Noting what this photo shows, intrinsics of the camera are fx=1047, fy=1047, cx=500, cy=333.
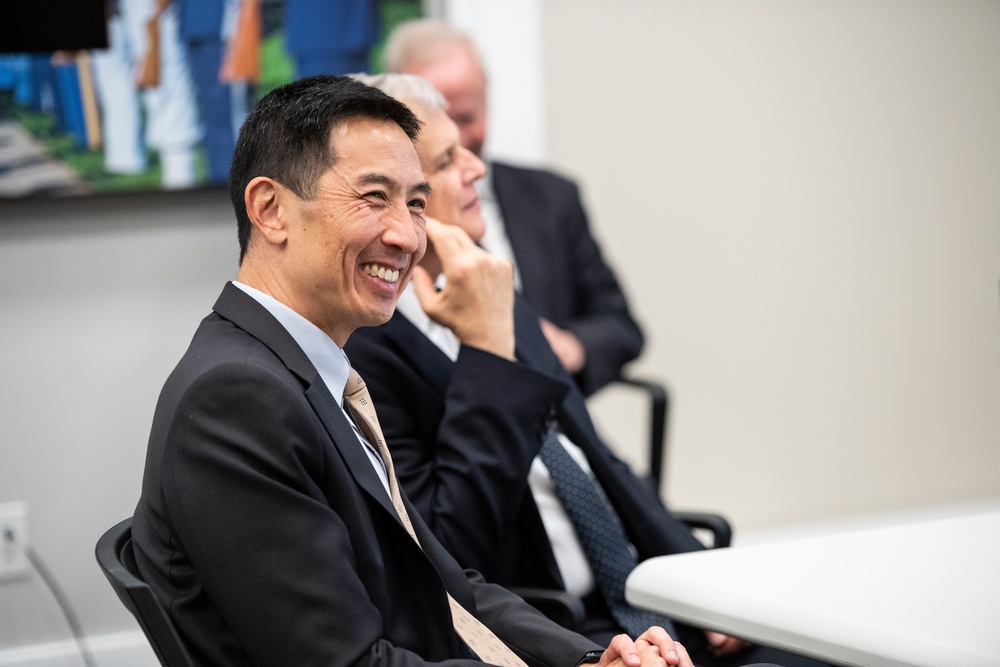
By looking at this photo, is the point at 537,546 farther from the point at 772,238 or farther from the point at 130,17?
the point at 772,238

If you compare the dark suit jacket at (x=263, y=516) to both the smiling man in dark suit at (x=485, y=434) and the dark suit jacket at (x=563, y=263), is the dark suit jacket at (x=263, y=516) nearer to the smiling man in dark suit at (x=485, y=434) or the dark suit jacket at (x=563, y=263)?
the smiling man in dark suit at (x=485, y=434)

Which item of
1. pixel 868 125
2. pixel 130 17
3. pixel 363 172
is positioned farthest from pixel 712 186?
pixel 363 172

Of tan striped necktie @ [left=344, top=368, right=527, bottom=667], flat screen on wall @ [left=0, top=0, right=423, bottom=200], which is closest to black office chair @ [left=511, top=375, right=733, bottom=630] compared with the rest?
A: tan striped necktie @ [left=344, top=368, right=527, bottom=667]

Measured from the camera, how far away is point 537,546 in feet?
5.48

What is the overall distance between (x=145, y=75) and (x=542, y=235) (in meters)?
1.06

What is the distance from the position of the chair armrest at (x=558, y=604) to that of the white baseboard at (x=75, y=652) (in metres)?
1.41

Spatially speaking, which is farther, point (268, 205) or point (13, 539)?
point (13, 539)

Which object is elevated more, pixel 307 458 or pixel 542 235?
pixel 307 458

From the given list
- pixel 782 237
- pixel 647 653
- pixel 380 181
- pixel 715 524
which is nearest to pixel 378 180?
pixel 380 181

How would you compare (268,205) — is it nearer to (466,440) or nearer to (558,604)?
(466,440)

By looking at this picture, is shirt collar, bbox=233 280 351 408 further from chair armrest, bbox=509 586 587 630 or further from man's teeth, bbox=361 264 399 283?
chair armrest, bbox=509 586 587 630

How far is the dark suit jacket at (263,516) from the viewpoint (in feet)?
3.24

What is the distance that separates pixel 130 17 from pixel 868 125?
2219mm

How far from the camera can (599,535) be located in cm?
172
